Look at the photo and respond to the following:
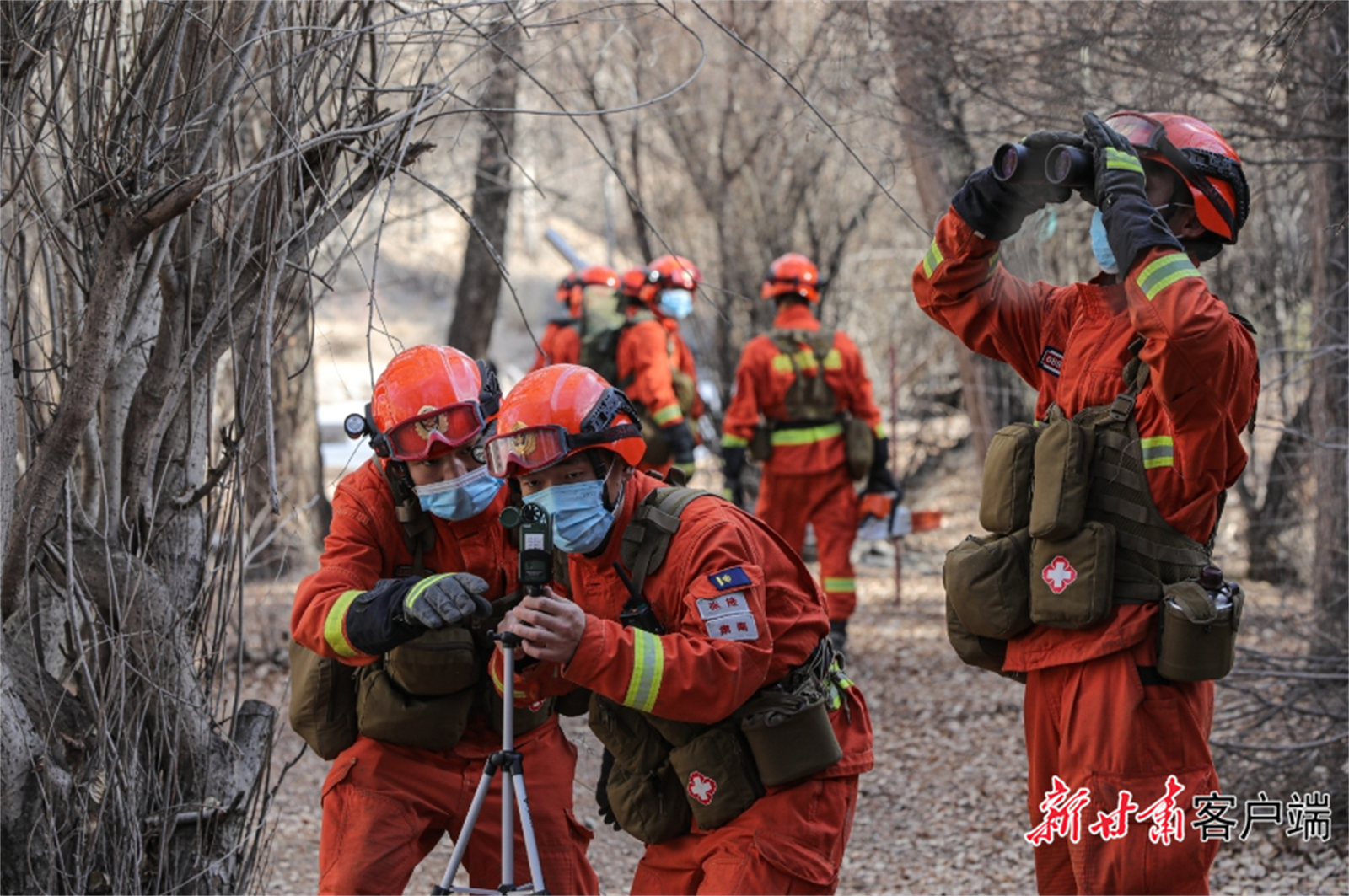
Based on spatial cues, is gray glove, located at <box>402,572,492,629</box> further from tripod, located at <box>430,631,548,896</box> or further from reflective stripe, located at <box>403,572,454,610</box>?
tripod, located at <box>430,631,548,896</box>

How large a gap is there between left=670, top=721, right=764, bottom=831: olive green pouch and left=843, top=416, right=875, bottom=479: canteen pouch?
221 inches

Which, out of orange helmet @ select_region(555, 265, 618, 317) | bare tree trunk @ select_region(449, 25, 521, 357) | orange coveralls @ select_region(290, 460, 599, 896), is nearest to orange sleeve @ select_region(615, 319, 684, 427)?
orange helmet @ select_region(555, 265, 618, 317)

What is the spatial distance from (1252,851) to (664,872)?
3115 mm

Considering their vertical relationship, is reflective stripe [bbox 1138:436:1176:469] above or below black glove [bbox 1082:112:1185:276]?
below

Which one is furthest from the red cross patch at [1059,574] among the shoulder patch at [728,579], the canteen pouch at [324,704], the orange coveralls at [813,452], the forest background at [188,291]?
the orange coveralls at [813,452]

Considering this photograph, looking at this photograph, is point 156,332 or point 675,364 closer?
point 156,332

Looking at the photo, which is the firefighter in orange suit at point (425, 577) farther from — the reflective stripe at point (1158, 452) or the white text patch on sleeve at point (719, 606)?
the reflective stripe at point (1158, 452)

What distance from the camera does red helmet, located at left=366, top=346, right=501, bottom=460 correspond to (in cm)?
364

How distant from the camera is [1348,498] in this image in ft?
21.6

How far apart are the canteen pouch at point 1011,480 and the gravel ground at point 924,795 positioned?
1.52 m

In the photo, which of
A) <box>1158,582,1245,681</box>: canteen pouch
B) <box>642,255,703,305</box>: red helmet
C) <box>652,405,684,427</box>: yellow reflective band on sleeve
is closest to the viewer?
<box>1158,582,1245,681</box>: canteen pouch

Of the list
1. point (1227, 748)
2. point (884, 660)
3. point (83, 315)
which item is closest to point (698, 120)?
point (884, 660)

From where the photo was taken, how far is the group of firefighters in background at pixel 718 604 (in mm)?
3084

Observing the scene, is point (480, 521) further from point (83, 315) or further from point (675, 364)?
point (675, 364)
